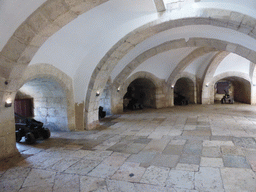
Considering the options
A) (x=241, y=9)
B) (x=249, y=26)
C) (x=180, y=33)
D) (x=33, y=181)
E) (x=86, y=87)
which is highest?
(x=180, y=33)

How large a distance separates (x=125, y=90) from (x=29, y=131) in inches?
231

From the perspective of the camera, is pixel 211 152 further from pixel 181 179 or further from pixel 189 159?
pixel 181 179

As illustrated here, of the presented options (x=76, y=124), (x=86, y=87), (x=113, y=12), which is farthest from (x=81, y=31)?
(x=76, y=124)

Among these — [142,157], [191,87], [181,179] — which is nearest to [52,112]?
[142,157]

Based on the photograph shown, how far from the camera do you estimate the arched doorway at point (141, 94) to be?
39.9ft

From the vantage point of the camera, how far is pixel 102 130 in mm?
6578

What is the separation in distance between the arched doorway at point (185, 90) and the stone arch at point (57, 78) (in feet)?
29.6

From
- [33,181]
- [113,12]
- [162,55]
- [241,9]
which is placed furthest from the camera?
[162,55]

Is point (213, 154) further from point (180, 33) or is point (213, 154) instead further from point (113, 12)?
point (180, 33)

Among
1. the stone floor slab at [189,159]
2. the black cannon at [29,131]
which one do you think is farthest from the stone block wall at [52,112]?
the stone floor slab at [189,159]

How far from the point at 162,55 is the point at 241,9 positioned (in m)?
5.94

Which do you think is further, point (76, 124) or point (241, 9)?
point (76, 124)

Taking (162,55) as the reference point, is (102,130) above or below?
below

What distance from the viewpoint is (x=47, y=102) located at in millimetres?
6594
